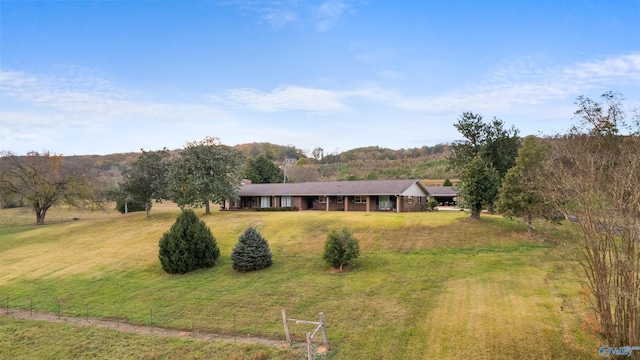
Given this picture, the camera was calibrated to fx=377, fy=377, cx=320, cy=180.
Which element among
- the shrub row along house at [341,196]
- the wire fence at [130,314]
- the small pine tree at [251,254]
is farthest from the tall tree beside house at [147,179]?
the small pine tree at [251,254]

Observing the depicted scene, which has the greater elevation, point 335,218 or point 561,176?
point 561,176

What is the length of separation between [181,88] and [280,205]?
20.8m

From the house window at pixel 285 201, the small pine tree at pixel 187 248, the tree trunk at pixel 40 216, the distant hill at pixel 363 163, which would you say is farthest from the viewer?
the distant hill at pixel 363 163

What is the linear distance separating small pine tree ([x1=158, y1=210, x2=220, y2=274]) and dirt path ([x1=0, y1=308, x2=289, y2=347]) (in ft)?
21.7

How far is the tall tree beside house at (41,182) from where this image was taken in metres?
44.1

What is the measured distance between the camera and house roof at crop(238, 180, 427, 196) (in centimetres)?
4175

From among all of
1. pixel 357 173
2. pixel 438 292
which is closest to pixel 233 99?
pixel 438 292

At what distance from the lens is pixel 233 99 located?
35.0m

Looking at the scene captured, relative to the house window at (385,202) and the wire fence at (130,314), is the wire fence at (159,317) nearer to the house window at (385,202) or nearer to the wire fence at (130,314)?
the wire fence at (130,314)

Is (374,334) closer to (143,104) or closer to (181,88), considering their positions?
Answer: (181,88)

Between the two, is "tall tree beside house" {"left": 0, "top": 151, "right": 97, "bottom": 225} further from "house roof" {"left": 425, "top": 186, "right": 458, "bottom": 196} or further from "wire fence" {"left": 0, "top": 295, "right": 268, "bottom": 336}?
"house roof" {"left": 425, "top": 186, "right": 458, "bottom": 196}

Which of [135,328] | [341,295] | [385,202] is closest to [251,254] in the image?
[341,295]

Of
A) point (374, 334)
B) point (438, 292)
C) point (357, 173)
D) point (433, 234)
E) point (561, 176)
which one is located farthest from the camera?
point (357, 173)

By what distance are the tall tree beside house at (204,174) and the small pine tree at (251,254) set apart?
19.0 metres
